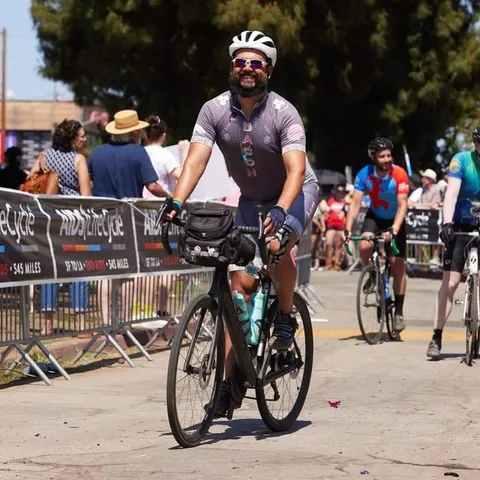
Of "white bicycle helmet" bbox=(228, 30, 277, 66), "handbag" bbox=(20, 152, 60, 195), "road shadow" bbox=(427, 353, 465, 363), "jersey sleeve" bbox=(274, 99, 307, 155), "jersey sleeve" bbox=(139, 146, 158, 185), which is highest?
"white bicycle helmet" bbox=(228, 30, 277, 66)

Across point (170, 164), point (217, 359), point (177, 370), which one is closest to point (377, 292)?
point (170, 164)

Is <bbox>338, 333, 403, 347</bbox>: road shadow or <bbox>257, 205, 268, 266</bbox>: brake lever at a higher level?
<bbox>257, 205, 268, 266</bbox>: brake lever

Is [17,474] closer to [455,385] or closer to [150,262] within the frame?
[455,385]

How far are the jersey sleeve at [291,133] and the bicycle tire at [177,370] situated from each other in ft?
3.07

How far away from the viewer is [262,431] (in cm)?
785

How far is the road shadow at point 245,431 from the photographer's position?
7488 mm

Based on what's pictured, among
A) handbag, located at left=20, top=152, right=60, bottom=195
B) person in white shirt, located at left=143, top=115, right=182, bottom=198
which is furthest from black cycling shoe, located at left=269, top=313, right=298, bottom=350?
person in white shirt, located at left=143, top=115, right=182, bottom=198

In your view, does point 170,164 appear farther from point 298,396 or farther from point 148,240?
point 298,396

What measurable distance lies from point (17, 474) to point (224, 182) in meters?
9.40

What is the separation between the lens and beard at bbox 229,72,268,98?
7.47 meters

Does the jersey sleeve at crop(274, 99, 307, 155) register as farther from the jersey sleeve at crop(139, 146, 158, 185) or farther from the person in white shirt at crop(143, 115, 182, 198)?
the person in white shirt at crop(143, 115, 182, 198)

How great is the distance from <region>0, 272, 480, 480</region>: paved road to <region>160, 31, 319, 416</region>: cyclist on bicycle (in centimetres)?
54

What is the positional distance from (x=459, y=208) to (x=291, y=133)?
460 centimetres

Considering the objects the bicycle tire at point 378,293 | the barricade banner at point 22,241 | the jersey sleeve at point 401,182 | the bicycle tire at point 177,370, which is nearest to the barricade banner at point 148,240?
the barricade banner at point 22,241
